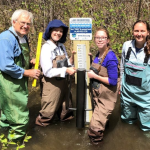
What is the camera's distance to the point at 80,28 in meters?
2.75

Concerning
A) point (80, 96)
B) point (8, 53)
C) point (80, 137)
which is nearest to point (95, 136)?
point (80, 137)

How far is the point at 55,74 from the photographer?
111 inches

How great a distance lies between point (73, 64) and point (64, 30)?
0.55 meters

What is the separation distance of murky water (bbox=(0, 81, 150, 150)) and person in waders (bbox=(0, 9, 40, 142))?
1.39 feet

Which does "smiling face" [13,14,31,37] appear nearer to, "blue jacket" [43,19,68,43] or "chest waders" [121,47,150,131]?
"blue jacket" [43,19,68,43]

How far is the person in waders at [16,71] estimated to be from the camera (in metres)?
2.40

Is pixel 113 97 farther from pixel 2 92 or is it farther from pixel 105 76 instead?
pixel 2 92

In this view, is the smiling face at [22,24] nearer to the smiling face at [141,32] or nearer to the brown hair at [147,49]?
the smiling face at [141,32]

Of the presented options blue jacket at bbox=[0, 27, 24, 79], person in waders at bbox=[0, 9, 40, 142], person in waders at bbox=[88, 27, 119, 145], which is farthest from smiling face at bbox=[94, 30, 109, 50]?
blue jacket at bbox=[0, 27, 24, 79]

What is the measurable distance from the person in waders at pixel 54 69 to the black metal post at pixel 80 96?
132 mm

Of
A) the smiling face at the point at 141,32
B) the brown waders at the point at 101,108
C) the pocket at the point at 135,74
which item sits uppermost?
the smiling face at the point at 141,32

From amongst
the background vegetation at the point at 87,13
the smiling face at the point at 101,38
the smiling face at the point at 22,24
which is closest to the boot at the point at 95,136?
the smiling face at the point at 101,38

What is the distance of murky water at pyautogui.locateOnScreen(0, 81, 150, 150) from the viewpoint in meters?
2.99

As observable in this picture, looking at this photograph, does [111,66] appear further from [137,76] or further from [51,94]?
[51,94]
